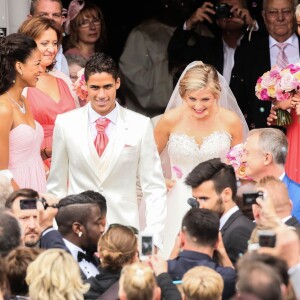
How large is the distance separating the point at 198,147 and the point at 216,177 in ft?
5.74

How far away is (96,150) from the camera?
10.9m

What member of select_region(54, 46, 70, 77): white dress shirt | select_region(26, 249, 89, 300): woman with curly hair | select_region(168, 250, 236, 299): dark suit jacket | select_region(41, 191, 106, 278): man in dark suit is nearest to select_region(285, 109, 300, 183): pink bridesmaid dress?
select_region(54, 46, 70, 77): white dress shirt

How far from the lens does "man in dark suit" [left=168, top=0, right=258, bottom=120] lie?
13.6 meters

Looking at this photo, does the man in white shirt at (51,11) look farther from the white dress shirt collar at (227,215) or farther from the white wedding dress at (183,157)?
the white dress shirt collar at (227,215)

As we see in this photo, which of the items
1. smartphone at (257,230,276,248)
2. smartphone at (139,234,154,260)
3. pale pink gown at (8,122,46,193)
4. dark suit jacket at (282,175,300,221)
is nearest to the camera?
smartphone at (257,230,276,248)

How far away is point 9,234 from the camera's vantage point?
8930mm

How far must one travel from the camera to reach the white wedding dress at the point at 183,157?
1191 cm

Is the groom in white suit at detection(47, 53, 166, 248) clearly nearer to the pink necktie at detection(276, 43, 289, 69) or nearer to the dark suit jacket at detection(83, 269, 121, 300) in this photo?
the dark suit jacket at detection(83, 269, 121, 300)

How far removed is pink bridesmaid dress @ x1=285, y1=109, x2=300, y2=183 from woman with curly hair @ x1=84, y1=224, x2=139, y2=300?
3.60 metres

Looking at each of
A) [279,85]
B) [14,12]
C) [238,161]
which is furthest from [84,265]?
[14,12]

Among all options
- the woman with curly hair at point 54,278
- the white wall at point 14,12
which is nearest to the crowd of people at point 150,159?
the woman with curly hair at point 54,278

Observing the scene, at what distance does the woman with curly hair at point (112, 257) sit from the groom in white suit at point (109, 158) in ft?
6.01

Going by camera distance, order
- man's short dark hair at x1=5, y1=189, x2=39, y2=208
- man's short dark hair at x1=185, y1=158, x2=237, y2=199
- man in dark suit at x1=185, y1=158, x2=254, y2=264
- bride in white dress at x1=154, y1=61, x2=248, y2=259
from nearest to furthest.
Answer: man in dark suit at x1=185, y1=158, x2=254, y2=264 → man's short dark hair at x1=5, y1=189, x2=39, y2=208 → man's short dark hair at x1=185, y1=158, x2=237, y2=199 → bride in white dress at x1=154, y1=61, x2=248, y2=259

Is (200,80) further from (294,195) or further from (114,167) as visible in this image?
(294,195)
